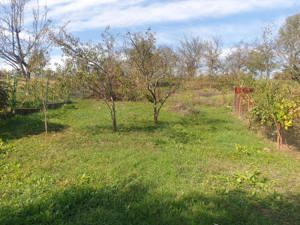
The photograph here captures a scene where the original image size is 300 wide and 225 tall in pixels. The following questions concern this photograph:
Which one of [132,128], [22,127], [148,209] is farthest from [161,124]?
[148,209]

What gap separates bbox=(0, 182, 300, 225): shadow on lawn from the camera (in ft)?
13.1

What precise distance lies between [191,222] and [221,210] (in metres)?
0.58

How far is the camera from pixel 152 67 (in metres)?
12.1

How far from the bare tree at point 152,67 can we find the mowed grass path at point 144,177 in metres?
2.14

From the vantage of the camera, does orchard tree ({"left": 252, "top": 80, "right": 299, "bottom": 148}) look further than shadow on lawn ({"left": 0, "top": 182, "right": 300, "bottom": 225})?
Yes

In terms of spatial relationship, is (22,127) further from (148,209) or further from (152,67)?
(148,209)

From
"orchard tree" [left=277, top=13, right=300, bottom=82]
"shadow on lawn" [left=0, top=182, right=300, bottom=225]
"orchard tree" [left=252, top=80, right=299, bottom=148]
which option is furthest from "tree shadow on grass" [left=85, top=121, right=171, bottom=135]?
"orchard tree" [left=277, top=13, right=300, bottom=82]

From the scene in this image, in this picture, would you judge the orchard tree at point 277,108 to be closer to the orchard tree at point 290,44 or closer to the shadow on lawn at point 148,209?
the shadow on lawn at point 148,209

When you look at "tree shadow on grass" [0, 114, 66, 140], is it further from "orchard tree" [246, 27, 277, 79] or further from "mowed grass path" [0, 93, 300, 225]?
"orchard tree" [246, 27, 277, 79]

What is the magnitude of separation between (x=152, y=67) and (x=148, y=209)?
27.1 ft

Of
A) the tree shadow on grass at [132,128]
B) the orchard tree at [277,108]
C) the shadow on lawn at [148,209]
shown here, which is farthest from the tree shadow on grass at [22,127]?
the orchard tree at [277,108]

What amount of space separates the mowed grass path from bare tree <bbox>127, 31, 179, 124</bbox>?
214cm

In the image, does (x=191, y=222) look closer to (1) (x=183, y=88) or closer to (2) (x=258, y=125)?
(2) (x=258, y=125)

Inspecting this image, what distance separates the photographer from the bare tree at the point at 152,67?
11.8 m
